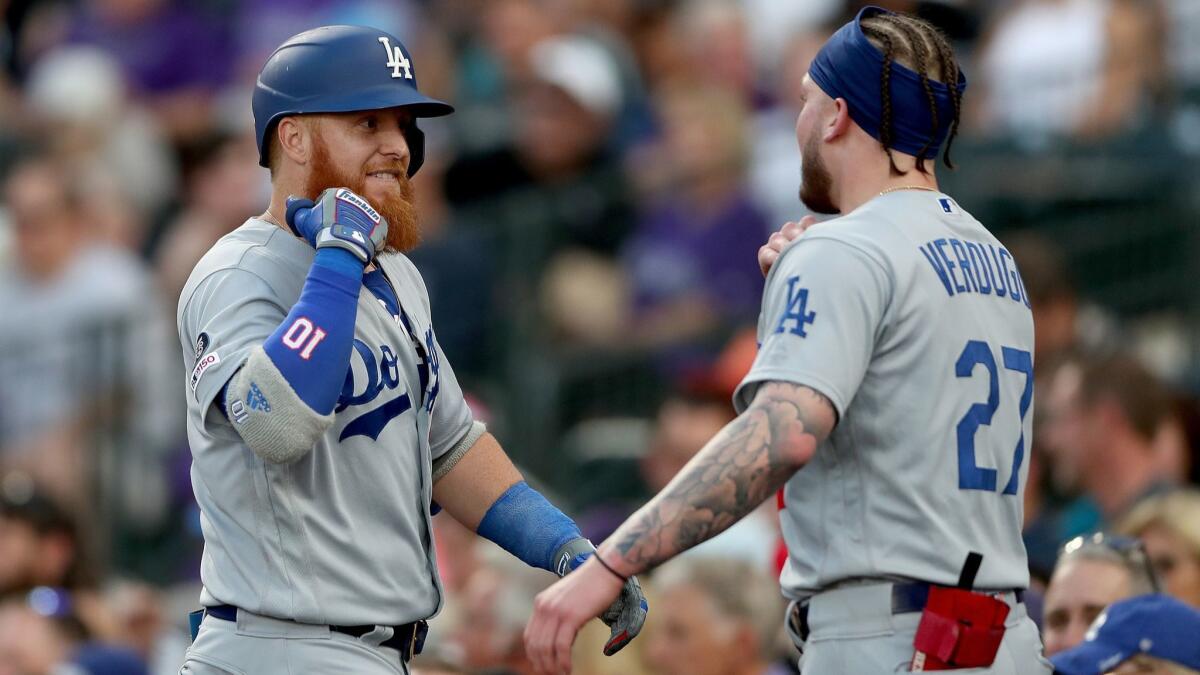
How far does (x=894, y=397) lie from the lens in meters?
4.24


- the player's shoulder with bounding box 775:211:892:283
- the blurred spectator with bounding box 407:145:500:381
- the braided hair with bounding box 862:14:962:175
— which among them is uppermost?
the braided hair with bounding box 862:14:962:175

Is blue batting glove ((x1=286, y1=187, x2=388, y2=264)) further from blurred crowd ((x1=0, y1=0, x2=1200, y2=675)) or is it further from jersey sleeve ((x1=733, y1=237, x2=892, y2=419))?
blurred crowd ((x1=0, y1=0, x2=1200, y2=675))

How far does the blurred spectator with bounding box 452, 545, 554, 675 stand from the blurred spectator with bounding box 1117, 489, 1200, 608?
195cm

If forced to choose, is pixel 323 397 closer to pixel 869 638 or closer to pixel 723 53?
pixel 869 638

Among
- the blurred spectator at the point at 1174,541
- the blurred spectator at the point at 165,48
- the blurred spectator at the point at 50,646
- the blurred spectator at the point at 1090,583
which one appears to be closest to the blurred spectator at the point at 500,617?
the blurred spectator at the point at 50,646

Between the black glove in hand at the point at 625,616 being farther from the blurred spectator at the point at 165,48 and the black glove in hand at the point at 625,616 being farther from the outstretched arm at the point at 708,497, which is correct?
the blurred spectator at the point at 165,48

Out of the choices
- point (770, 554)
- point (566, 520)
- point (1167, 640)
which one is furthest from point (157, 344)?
point (1167, 640)

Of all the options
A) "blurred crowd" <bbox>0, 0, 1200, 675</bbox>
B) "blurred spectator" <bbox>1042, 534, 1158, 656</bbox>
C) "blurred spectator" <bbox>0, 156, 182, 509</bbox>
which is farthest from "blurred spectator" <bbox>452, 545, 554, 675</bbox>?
"blurred spectator" <bbox>0, 156, 182, 509</bbox>

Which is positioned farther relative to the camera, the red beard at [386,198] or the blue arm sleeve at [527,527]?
the blue arm sleeve at [527,527]

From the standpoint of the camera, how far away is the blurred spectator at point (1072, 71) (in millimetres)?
9953

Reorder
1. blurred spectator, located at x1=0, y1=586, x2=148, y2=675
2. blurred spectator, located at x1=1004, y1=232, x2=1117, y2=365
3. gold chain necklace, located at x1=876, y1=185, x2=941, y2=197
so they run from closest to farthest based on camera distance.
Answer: gold chain necklace, located at x1=876, y1=185, x2=941, y2=197 → blurred spectator, located at x1=0, y1=586, x2=148, y2=675 → blurred spectator, located at x1=1004, y1=232, x2=1117, y2=365

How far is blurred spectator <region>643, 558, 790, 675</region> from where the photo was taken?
668 centimetres

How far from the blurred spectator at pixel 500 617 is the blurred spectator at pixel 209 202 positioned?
3.72m

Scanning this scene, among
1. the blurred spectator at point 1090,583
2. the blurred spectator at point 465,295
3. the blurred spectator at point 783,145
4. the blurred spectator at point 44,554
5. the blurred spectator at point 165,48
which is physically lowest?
the blurred spectator at point 44,554
